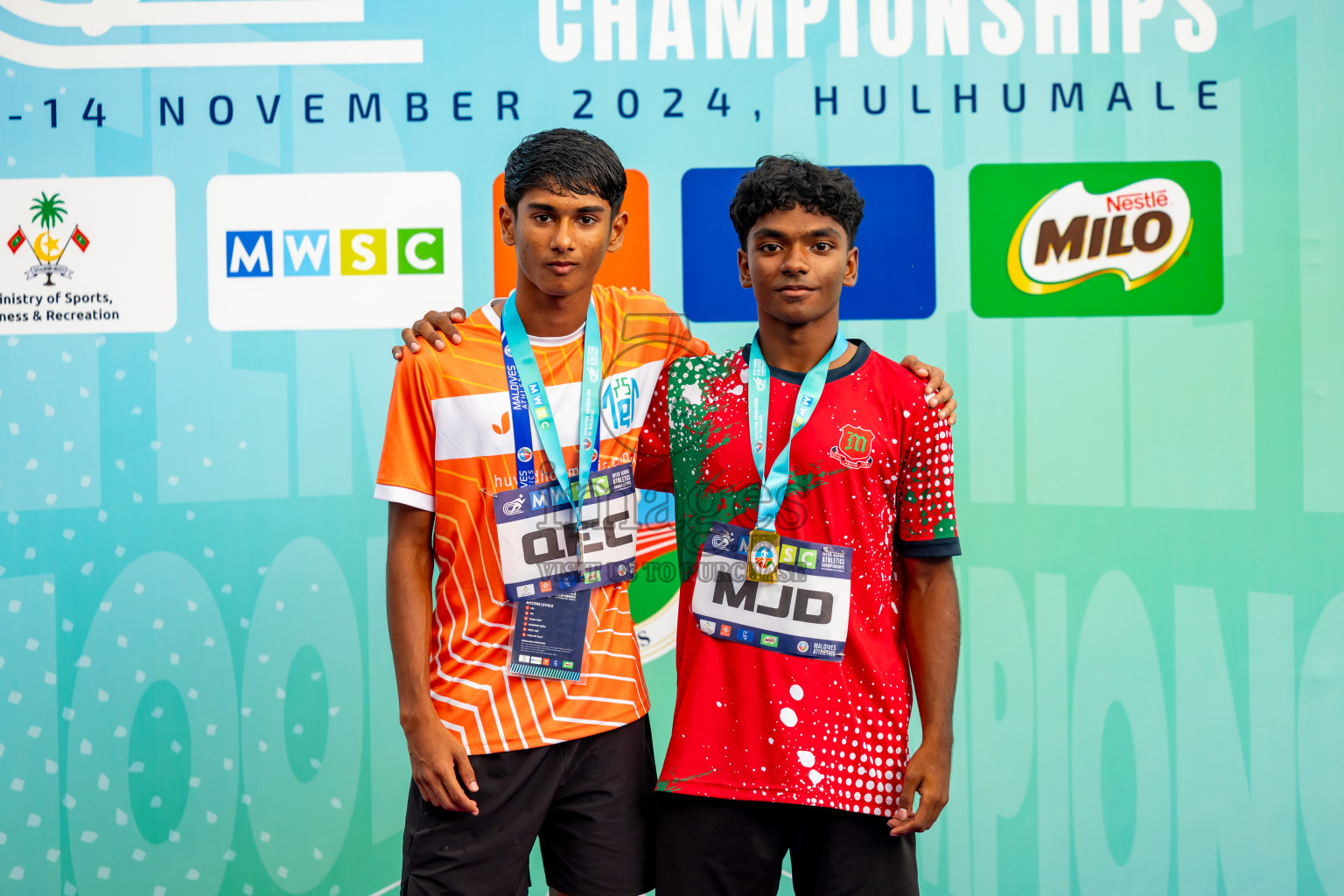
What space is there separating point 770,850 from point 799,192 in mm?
1174

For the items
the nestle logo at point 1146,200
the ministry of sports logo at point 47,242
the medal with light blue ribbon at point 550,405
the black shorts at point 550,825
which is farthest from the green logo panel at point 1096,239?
the ministry of sports logo at point 47,242

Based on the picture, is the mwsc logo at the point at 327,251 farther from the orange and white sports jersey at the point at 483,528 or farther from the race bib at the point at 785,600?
the race bib at the point at 785,600

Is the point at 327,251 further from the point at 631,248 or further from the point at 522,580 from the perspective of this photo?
the point at 522,580

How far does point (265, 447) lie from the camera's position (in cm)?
255

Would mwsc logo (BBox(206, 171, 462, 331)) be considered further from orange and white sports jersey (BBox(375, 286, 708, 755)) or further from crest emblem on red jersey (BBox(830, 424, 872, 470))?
crest emblem on red jersey (BBox(830, 424, 872, 470))

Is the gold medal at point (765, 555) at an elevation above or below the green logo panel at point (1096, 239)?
below

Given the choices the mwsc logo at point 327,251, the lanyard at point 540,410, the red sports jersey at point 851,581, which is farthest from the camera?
the mwsc logo at point 327,251

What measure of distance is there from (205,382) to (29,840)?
56.4 inches

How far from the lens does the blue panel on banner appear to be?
8.29 ft

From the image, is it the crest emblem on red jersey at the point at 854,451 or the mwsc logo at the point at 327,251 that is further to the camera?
the mwsc logo at the point at 327,251

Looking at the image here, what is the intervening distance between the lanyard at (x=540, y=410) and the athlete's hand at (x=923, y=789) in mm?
745

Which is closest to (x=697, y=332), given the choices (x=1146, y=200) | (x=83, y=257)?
(x=1146, y=200)

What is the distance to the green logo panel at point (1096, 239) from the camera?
8.38ft

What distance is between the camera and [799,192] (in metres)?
1.58
